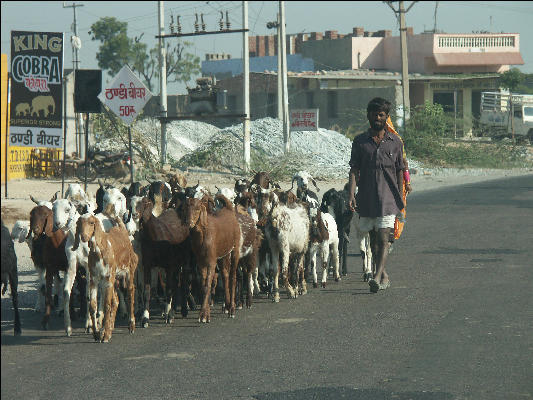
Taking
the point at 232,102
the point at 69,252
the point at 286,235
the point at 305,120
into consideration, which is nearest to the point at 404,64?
the point at 305,120

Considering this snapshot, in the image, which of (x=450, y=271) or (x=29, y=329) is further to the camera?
(x=450, y=271)

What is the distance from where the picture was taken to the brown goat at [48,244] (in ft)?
28.7

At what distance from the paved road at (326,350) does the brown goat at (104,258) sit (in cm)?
29

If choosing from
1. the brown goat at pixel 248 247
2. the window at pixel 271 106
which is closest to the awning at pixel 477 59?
the window at pixel 271 106

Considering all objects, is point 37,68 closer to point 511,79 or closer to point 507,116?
point 507,116

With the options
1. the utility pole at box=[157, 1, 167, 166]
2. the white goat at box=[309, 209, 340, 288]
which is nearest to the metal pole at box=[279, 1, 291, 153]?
the utility pole at box=[157, 1, 167, 166]

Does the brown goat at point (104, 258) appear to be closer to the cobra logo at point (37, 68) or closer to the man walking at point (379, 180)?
the man walking at point (379, 180)

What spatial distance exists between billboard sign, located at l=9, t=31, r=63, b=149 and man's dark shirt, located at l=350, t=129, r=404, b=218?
8.00 metres

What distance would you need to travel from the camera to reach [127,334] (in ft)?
28.4

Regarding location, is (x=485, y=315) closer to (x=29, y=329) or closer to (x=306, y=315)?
(x=306, y=315)

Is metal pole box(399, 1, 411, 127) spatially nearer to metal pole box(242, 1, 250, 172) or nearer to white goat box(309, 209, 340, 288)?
metal pole box(242, 1, 250, 172)

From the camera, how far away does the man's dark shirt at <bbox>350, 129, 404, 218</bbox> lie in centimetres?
1089

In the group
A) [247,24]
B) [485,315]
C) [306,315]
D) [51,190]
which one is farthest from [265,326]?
[247,24]

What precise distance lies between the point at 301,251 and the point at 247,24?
20.9 meters
